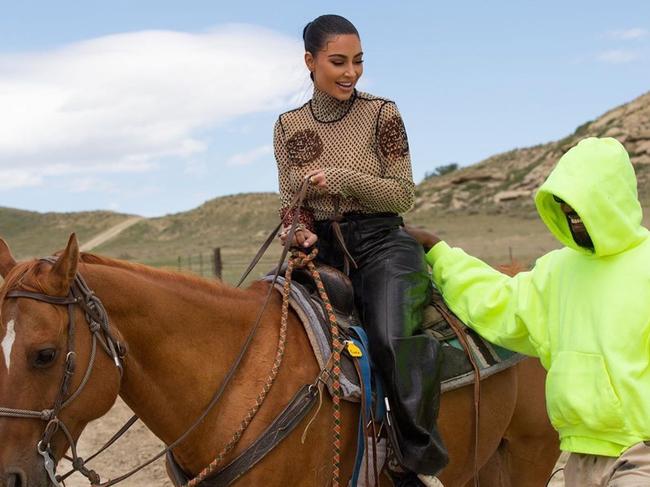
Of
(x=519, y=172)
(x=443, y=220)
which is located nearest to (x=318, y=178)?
(x=443, y=220)

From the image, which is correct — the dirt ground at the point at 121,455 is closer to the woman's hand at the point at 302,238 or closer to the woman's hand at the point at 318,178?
the woman's hand at the point at 302,238

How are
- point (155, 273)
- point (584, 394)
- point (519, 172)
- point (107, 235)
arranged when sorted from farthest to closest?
point (107, 235)
point (519, 172)
point (155, 273)
point (584, 394)

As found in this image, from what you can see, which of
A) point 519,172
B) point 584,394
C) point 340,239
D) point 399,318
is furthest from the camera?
point 519,172

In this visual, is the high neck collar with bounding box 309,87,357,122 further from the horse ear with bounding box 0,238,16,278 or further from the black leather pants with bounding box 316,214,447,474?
the horse ear with bounding box 0,238,16,278

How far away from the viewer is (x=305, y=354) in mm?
3695

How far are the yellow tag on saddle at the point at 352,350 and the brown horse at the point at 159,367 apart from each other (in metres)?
0.18

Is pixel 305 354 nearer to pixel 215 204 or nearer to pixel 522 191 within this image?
pixel 522 191

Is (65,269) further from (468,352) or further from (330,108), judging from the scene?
(468,352)

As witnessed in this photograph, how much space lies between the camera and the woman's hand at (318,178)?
3.97 meters

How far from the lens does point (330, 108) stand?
4273 mm

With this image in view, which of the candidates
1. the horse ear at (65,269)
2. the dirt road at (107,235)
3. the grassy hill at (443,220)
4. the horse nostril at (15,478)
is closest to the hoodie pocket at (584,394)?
the horse ear at (65,269)

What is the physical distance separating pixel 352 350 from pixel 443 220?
33446 millimetres

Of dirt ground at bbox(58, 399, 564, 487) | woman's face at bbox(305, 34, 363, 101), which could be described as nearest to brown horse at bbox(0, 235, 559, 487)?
woman's face at bbox(305, 34, 363, 101)

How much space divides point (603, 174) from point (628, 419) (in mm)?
939
